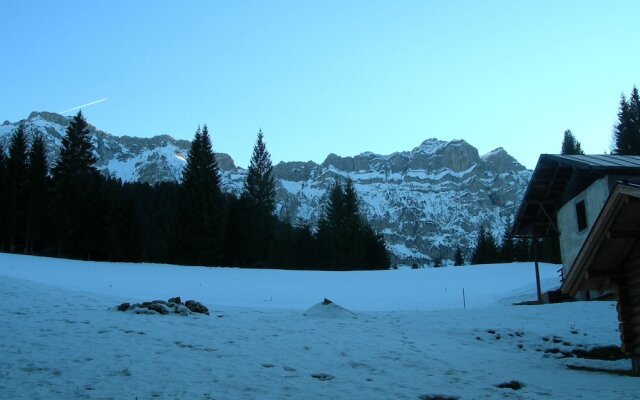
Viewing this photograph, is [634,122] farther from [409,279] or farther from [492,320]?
[492,320]

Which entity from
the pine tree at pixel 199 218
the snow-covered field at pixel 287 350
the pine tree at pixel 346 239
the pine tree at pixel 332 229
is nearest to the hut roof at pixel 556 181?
the snow-covered field at pixel 287 350

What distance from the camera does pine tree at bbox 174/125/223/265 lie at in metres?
50.4

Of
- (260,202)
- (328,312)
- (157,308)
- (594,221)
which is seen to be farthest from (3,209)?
(594,221)

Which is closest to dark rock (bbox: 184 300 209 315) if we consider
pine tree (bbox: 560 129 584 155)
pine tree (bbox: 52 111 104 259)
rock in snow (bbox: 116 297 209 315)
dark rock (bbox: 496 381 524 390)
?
rock in snow (bbox: 116 297 209 315)

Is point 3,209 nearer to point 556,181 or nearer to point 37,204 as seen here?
point 37,204

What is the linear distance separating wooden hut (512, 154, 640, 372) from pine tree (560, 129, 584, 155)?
5407cm

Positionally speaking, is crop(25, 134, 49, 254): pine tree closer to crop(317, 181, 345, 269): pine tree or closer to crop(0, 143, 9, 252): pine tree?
crop(0, 143, 9, 252): pine tree

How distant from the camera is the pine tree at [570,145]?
254 ft

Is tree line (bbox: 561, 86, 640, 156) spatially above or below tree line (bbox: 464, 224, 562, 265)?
above

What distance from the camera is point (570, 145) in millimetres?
79875

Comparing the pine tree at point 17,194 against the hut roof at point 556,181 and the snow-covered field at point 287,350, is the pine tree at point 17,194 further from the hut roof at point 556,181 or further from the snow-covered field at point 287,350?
the hut roof at point 556,181

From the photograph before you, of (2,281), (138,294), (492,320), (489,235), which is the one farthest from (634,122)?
(2,281)

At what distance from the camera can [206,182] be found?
5631 centimetres

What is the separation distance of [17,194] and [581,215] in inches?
1854
